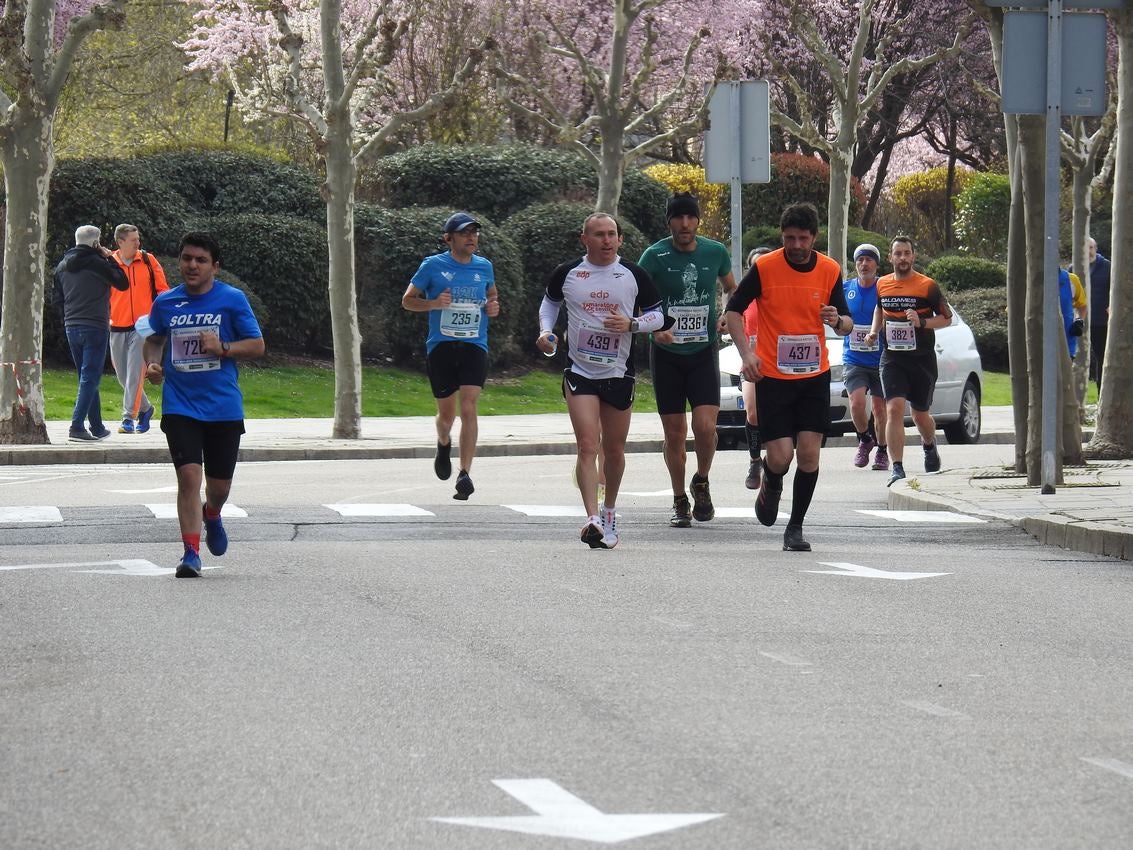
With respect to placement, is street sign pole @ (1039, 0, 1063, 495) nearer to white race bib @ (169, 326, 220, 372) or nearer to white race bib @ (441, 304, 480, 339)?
white race bib @ (441, 304, 480, 339)

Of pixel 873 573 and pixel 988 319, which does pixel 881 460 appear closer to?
pixel 873 573

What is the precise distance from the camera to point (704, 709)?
21.7 ft

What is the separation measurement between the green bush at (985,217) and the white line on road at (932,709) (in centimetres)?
3603

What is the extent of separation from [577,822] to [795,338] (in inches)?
257

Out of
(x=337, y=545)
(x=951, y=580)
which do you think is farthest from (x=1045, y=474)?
(x=337, y=545)

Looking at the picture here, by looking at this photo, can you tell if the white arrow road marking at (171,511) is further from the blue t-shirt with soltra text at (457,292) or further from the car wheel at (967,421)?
the car wheel at (967,421)

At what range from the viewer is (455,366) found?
14.6 m

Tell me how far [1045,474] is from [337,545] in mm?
4921

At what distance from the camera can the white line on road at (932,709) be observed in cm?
655

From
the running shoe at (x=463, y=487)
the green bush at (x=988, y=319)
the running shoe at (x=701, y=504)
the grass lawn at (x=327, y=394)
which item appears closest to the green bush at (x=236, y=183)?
the grass lawn at (x=327, y=394)

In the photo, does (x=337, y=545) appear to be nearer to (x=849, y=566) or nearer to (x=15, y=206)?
(x=849, y=566)

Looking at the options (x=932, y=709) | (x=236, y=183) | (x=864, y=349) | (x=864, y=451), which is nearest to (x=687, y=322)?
(x=864, y=349)

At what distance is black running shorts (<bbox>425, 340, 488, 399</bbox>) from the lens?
47.9ft

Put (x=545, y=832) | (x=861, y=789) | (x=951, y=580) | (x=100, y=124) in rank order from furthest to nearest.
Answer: (x=100, y=124)
(x=951, y=580)
(x=861, y=789)
(x=545, y=832)
